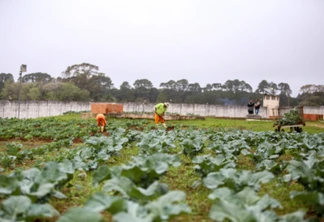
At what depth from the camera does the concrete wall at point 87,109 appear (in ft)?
103

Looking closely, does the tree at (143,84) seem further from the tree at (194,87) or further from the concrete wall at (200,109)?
the concrete wall at (200,109)

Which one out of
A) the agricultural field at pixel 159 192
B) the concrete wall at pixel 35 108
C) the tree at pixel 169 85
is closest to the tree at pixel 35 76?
the tree at pixel 169 85

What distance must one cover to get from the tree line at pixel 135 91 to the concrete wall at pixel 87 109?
9869 millimetres

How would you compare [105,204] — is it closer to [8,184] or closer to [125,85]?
[8,184]

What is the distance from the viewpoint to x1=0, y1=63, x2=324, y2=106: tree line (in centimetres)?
4809

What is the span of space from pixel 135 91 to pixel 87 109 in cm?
2179

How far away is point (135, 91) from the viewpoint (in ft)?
183

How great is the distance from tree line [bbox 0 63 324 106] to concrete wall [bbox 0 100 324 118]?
9.87 metres

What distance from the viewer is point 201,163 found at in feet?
13.0

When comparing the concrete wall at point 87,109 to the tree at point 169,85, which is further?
the tree at point 169,85

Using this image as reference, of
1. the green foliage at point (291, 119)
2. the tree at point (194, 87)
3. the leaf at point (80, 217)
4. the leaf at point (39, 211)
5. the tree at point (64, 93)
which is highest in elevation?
the tree at point (194, 87)

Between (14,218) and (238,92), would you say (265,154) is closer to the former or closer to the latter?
(14,218)

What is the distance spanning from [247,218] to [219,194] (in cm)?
66

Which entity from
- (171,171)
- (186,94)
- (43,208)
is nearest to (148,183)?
(43,208)
